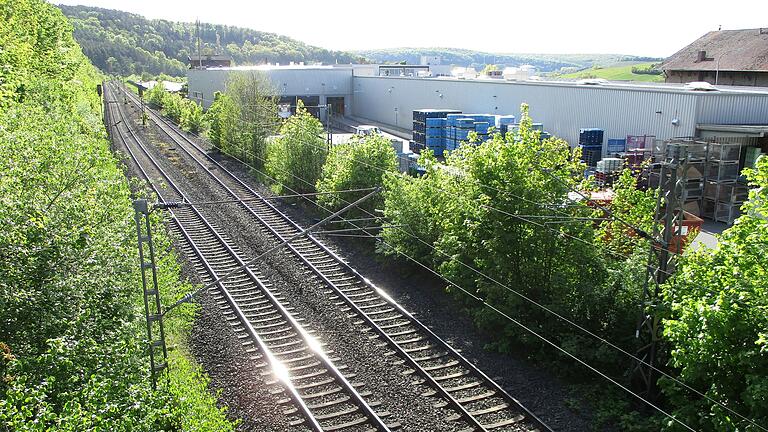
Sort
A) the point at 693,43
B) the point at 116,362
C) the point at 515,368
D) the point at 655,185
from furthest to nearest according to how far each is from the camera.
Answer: the point at 693,43 < the point at 655,185 < the point at 515,368 < the point at 116,362

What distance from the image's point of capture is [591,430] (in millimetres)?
10742

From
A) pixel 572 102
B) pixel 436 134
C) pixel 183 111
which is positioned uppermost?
pixel 572 102

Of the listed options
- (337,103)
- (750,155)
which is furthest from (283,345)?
(337,103)

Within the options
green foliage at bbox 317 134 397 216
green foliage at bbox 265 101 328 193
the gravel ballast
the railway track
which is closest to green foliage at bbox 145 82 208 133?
green foliage at bbox 265 101 328 193

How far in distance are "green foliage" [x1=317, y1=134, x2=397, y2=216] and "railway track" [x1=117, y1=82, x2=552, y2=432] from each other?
6.66 feet

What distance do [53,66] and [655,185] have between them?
27.6 metres

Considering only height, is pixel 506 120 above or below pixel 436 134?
above

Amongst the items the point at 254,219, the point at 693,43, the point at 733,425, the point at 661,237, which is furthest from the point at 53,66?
the point at 693,43

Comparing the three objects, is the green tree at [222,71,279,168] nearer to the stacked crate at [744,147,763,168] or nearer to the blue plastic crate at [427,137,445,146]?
the blue plastic crate at [427,137,445,146]

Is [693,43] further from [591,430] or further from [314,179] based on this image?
[591,430]

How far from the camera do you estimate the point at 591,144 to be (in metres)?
29.8

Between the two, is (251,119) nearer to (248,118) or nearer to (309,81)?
(248,118)

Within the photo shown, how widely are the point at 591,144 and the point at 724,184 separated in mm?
6852

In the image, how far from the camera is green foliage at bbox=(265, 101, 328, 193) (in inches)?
1081
